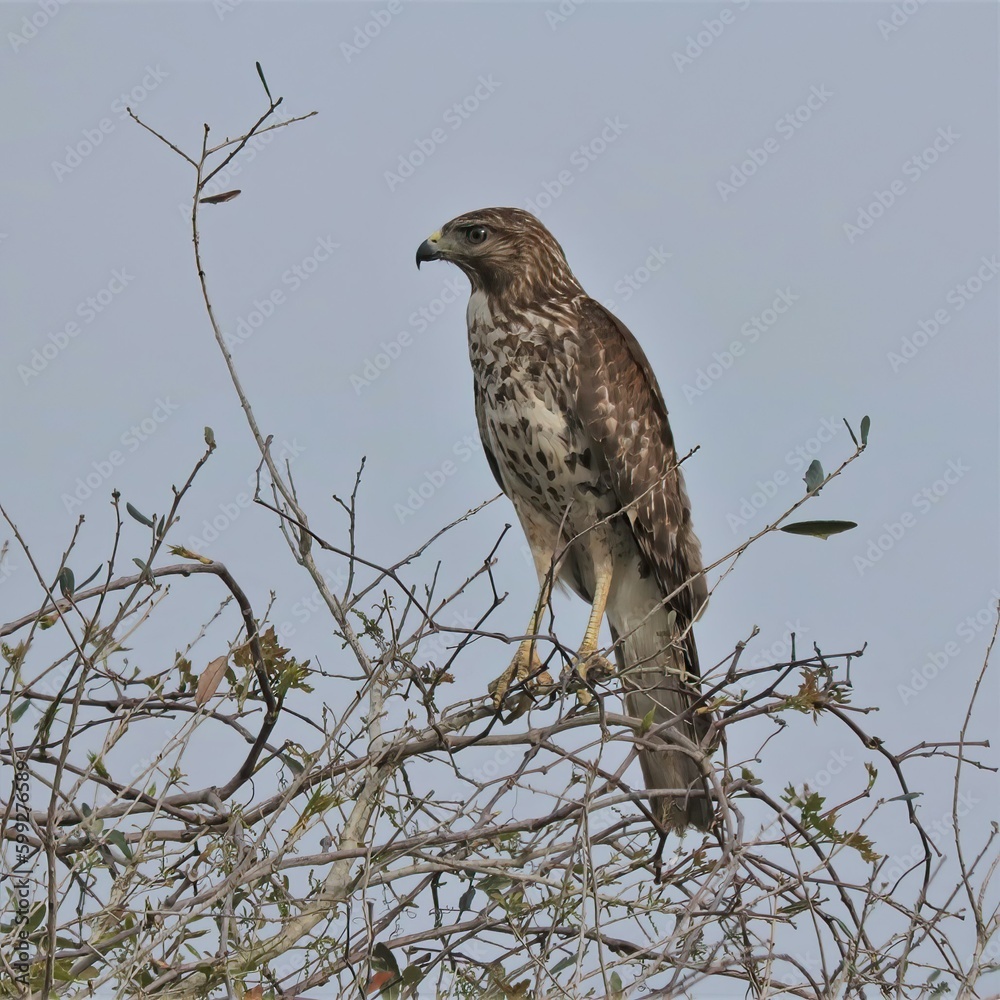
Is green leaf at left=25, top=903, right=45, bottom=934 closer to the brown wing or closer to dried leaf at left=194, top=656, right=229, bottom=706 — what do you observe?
dried leaf at left=194, top=656, right=229, bottom=706

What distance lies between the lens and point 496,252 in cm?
466

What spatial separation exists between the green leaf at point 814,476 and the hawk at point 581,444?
1242 millimetres

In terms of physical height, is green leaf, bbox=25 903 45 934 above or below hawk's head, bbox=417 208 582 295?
below

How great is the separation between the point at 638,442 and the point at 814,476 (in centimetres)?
149

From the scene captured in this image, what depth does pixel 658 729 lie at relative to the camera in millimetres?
2926

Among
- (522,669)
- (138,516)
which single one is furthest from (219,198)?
(522,669)

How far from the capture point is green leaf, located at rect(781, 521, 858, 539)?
3040 mm

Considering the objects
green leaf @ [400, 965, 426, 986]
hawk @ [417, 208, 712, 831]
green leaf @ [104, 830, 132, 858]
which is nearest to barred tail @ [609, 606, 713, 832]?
hawk @ [417, 208, 712, 831]

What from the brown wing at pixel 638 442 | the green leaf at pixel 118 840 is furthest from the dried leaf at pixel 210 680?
the brown wing at pixel 638 442

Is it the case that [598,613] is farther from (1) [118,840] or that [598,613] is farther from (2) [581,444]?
(1) [118,840]

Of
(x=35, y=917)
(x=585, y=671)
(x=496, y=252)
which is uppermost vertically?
(x=496, y=252)

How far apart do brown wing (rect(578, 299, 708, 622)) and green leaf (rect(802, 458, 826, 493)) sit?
1.23 m

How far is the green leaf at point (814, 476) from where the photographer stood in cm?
303

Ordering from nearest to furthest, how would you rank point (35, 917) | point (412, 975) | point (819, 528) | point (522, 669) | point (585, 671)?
point (35, 917)
point (412, 975)
point (819, 528)
point (585, 671)
point (522, 669)
